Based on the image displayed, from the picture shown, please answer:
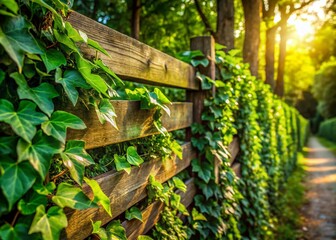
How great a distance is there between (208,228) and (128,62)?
64.9 inches

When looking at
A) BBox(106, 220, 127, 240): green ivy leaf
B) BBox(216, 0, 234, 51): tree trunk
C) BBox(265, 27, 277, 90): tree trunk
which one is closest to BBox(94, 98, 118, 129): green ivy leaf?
BBox(106, 220, 127, 240): green ivy leaf

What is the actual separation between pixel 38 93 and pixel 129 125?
2.17 ft

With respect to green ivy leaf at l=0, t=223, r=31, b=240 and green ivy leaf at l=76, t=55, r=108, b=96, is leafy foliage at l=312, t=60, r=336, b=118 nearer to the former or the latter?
green ivy leaf at l=76, t=55, r=108, b=96

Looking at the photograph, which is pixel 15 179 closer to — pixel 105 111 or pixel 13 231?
pixel 13 231

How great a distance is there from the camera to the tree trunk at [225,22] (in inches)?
188

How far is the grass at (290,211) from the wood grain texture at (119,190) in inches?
147

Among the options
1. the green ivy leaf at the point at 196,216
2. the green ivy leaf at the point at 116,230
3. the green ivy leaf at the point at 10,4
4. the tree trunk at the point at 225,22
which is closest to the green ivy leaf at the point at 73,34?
the green ivy leaf at the point at 10,4

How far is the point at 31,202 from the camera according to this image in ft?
2.90

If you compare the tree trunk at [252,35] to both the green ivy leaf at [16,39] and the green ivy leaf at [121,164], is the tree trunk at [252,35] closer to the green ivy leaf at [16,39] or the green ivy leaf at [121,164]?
the green ivy leaf at [121,164]

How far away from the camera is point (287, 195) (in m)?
7.26

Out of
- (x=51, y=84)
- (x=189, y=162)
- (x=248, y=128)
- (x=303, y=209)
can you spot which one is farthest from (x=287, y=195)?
(x=51, y=84)

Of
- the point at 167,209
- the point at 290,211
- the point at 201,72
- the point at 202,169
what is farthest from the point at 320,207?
the point at 167,209

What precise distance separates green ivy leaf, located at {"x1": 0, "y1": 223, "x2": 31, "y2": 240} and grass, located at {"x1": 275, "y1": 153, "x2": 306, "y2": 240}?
4.75m

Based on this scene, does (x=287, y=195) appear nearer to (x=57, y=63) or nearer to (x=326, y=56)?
(x=57, y=63)
